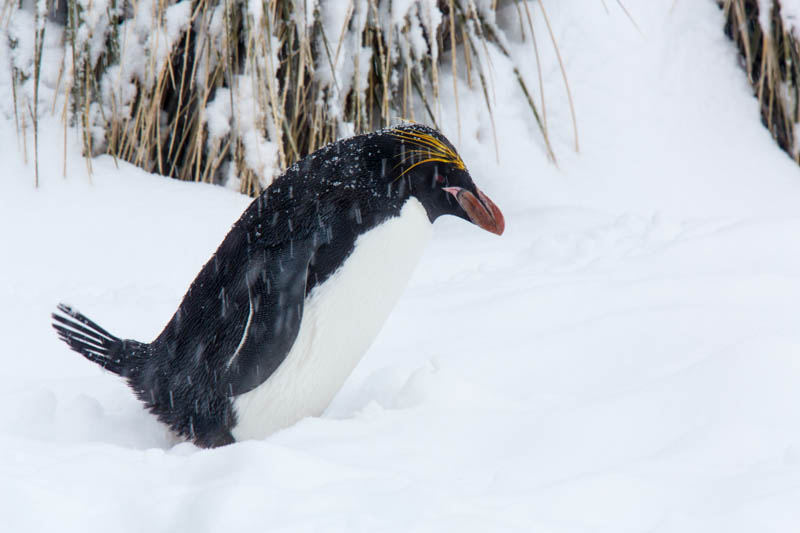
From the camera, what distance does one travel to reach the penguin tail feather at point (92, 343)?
138 centimetres

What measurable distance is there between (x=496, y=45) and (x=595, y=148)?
0.47 metres

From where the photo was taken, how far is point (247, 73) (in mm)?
2438

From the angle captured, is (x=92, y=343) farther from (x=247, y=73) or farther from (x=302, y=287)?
(x=247, y=73)

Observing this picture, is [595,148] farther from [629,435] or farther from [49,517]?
[49,517]

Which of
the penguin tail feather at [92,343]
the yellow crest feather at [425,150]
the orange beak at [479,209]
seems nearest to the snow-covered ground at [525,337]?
the penguin tail feather at [92,343]

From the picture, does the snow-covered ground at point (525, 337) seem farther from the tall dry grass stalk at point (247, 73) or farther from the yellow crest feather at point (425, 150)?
the yellow crest feather at point (425, 150)

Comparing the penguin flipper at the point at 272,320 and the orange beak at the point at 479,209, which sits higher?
the orange beak at the point at 479,209

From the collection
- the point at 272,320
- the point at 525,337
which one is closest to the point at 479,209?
the point at 525,337

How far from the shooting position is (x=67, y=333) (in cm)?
139

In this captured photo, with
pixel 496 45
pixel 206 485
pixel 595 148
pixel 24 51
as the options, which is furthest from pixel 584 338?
pixel 24 51

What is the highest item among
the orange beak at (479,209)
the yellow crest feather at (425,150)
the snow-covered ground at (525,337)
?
the yellow crest feather at (425,150)

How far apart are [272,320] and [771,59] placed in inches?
86.5

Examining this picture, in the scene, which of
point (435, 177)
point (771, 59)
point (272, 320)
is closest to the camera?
point (272, 320)

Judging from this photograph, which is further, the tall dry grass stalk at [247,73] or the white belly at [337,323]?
the tall dry grass stalk at [247,73]
